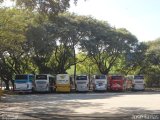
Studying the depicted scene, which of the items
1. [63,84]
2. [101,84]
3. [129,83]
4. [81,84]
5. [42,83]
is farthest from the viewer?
[129,83]

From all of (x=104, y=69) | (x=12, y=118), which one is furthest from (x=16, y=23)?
(x=104, y=69)

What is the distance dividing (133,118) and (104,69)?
53.4 meters

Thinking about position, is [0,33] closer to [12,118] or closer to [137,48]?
[12,118]

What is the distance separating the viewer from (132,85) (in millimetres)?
62062

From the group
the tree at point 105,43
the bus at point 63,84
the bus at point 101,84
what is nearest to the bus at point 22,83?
the bus at point 63,84

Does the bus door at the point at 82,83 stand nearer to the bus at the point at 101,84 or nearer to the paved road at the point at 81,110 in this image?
the bus at the point at 101,84

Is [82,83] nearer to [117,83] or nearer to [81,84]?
[81,84]

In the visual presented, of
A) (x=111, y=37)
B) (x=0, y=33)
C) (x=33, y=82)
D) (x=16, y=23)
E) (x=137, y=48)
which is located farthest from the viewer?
(x=137, y=48)

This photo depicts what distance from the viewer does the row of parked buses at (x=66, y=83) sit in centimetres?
5075

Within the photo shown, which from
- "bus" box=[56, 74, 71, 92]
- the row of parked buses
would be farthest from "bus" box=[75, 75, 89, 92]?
"bus" box=[56, 74, 71, 92]

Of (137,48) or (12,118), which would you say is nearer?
(12,118)

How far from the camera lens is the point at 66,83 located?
53.9 meters

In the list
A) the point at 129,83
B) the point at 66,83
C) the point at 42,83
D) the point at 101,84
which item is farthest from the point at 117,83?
the point at 42,83

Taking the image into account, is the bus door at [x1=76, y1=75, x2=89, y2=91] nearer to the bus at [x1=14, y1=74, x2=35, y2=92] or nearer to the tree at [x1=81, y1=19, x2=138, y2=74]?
the bus at [x1=14, y1=74, x2=35, y2=92]
